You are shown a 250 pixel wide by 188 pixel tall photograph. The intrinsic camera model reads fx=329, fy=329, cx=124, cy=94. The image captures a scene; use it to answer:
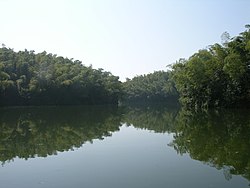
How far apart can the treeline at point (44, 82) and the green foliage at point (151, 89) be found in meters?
30.6

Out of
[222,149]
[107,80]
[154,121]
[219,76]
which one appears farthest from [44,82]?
[222,149]

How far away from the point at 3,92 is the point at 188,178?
55983 millimetres

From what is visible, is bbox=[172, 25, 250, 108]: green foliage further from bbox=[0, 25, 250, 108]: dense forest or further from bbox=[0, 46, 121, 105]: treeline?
bbox=[0, 46, 121, 105]: treeline

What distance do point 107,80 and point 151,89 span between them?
92.9ft

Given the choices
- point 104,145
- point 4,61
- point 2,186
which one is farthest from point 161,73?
point 2,186

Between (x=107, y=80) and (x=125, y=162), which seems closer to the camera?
(x=125, y=162)

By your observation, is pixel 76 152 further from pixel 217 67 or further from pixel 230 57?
pixel 217 67

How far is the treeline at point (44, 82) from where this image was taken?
209 ft

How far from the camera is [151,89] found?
11838 cm

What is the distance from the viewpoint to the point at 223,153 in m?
13.5

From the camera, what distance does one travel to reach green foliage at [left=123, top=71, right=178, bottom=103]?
4473 inches

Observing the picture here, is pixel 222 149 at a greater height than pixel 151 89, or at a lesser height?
lesser

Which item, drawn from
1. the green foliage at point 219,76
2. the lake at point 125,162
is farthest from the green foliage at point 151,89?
the lake at point 125,162

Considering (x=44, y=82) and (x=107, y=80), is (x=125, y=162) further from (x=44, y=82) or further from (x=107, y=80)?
(x=107, y=80)
